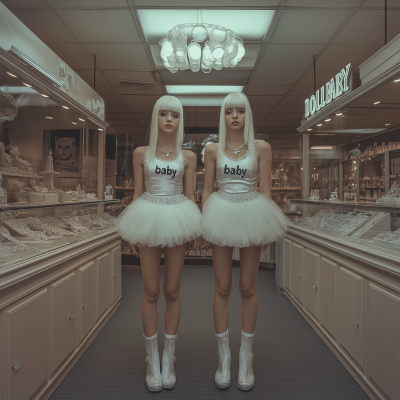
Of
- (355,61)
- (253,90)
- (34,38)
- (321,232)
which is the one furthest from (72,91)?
(355,61)

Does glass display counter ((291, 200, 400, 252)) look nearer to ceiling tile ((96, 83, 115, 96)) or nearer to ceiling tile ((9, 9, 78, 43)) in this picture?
ceiling tile ((9, 9, 78, 43))

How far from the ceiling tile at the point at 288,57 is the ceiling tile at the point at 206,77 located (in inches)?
15.8

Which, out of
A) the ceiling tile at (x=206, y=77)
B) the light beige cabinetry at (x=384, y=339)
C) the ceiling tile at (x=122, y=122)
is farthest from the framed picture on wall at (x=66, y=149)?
the ceiling tile at (x=122, y=122)

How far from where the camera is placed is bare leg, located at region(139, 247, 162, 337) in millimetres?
2113

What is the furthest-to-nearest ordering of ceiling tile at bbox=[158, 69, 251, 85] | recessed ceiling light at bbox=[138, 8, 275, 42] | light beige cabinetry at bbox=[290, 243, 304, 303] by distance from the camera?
ceiling tile at bbox=[158, 69, 251, 85] < light beige cabinetry at bbox=[290, 243, 304, 303] < recessed ceiling light at bbox=[138, 8, 275, 42]

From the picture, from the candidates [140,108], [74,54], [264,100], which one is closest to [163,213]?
[74,54]

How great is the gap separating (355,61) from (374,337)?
359 cm

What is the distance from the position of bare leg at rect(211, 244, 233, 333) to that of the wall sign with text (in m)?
2.14

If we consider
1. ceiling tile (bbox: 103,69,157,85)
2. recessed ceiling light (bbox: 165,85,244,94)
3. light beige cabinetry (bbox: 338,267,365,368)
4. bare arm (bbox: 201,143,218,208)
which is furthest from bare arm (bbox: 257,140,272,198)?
recessed ceiling light (bbox: 165,85,244,94)

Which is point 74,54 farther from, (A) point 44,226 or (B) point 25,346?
(B) point 25,346

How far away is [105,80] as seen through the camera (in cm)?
503

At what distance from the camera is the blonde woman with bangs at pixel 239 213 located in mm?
2012

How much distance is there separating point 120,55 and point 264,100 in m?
2.85

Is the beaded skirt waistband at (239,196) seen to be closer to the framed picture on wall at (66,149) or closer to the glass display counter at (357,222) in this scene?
the glass display counter at (357,222)
